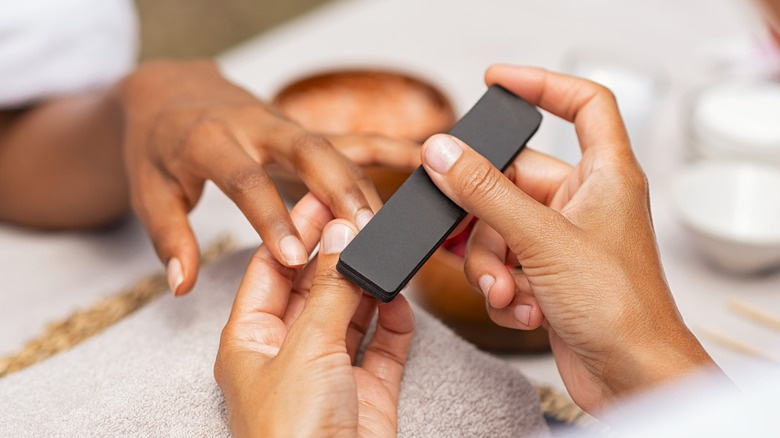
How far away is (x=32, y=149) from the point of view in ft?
2.67

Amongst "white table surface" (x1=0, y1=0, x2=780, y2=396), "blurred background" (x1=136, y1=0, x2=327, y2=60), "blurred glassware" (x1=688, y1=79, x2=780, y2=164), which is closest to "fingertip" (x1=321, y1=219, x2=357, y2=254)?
"white table surface" (x1=0, y1=0, x2=780, y2=396)

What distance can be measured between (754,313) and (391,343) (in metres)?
0.42

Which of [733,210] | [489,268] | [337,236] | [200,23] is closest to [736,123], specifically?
[733,210]

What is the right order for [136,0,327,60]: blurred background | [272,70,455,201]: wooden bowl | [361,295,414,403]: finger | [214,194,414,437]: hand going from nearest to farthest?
[214,194,414,437]: hand → [361,295,414,403]: finger → [272,70,455,201]: wooden bowl → [136,0,327,60]: blurred background

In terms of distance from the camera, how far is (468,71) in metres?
1.12

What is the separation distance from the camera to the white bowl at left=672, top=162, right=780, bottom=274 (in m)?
0.74

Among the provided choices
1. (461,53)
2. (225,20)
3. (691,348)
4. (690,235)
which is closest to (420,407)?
(691,348)

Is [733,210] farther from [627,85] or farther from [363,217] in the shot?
[363,217]

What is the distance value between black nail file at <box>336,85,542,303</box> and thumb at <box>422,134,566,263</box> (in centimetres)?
3

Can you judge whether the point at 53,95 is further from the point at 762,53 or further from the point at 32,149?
the point at 762,53

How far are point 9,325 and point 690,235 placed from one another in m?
0.68

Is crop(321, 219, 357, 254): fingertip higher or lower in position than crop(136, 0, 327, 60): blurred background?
higher

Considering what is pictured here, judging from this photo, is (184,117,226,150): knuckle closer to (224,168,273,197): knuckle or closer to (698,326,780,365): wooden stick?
(224,168,273,197): knuckle

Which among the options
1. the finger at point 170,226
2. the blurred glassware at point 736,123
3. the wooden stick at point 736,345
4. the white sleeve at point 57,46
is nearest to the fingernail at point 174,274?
the finger at point 170,226
